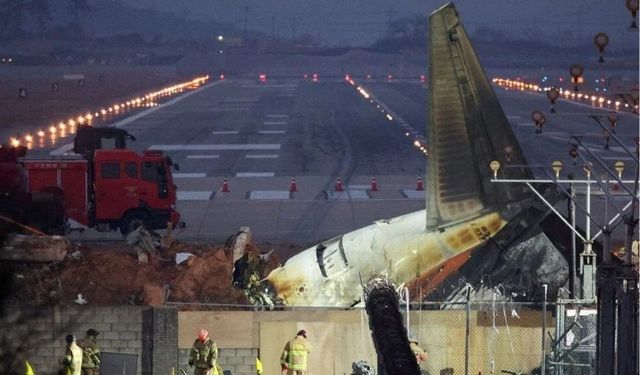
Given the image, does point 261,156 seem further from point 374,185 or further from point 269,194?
point 269,194

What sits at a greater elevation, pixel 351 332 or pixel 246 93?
pixel 246 93

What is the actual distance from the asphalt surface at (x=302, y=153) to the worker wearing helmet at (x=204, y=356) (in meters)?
6.57

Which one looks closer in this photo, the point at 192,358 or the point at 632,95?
the point at 632,95

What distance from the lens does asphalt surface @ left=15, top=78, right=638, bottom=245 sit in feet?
161

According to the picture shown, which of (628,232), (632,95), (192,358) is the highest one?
(632,95)

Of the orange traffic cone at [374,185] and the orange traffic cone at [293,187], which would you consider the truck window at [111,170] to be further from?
the orange traffic cone at [374,185]

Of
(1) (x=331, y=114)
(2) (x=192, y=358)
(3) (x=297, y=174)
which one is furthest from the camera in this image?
(1) (x=331, y=114)

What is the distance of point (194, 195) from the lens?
55.7 m

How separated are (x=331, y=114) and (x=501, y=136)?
259 feet

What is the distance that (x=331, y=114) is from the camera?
108 metres

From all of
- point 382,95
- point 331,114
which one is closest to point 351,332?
point 331,114

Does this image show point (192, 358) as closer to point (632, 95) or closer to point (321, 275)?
point (321, 275)

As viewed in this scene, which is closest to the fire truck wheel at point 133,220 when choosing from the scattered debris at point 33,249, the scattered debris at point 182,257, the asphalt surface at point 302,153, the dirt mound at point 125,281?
the asphalt surface at point 302,153

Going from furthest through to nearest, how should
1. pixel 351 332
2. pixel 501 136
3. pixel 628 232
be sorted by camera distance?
pixel 501 136 → pixel 351 332 → pixel 628 232
